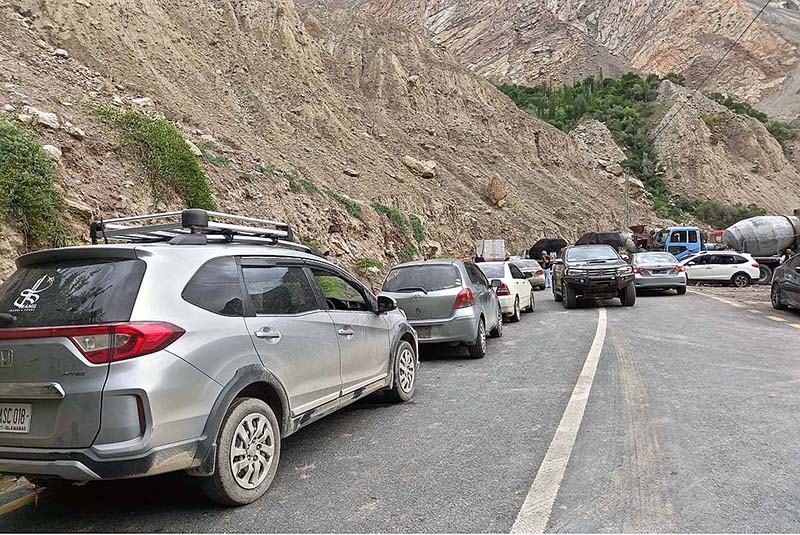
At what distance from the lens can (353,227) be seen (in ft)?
73.5

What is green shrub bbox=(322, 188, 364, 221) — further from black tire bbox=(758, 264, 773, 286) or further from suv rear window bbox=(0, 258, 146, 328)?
suv rear window bbox=(0, 258, 146, 328)

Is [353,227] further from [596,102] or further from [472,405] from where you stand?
[596,102]

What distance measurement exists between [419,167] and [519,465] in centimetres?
3204

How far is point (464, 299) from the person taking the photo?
355 inches

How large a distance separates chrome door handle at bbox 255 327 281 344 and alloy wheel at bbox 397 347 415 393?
241 cm

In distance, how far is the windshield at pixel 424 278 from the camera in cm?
924

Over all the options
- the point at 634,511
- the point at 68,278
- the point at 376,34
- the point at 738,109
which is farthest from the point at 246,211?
the point at 738,109

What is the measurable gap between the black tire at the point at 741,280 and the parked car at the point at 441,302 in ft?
59.3

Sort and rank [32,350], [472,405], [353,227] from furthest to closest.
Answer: [353,227] < [472,405] < [32,350]

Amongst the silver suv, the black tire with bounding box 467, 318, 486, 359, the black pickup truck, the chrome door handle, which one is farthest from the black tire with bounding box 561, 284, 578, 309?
the chrome door handle

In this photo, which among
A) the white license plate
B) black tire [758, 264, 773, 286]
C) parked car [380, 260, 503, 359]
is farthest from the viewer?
black tire [758, 264, 773, 286]

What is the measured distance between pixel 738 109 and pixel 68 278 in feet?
305

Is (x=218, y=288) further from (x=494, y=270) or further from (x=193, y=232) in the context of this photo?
(x=494, y=270)

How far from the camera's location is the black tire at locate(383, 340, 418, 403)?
21.1ft
